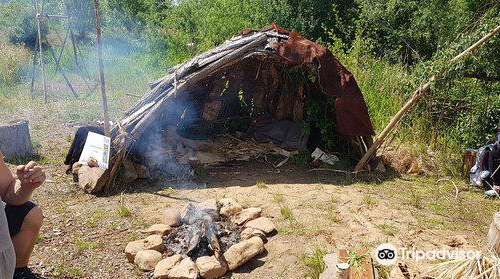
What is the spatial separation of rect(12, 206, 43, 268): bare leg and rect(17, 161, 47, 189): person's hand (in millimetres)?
297

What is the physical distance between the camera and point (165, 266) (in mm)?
3473

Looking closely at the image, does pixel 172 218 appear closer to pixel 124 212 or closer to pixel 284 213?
pixel 124 212

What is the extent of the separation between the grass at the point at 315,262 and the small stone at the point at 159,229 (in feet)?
4.41

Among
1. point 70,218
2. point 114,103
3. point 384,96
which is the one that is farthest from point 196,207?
point 114,103

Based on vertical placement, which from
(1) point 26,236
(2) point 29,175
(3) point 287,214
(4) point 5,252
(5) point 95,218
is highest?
(2) point 29,175

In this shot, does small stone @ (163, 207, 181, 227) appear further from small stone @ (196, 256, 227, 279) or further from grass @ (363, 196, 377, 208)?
grass @ (363, 196, 377, 208)

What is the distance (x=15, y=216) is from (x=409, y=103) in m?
4.86

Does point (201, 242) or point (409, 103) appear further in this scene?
point (409, 103)

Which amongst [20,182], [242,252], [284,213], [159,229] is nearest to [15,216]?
[20,182]

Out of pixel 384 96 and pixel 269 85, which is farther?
pixel 384 96

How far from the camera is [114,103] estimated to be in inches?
372

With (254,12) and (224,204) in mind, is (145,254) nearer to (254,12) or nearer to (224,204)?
(224,204)

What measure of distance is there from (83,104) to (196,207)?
606cm

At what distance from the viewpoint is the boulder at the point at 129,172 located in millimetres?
5355
